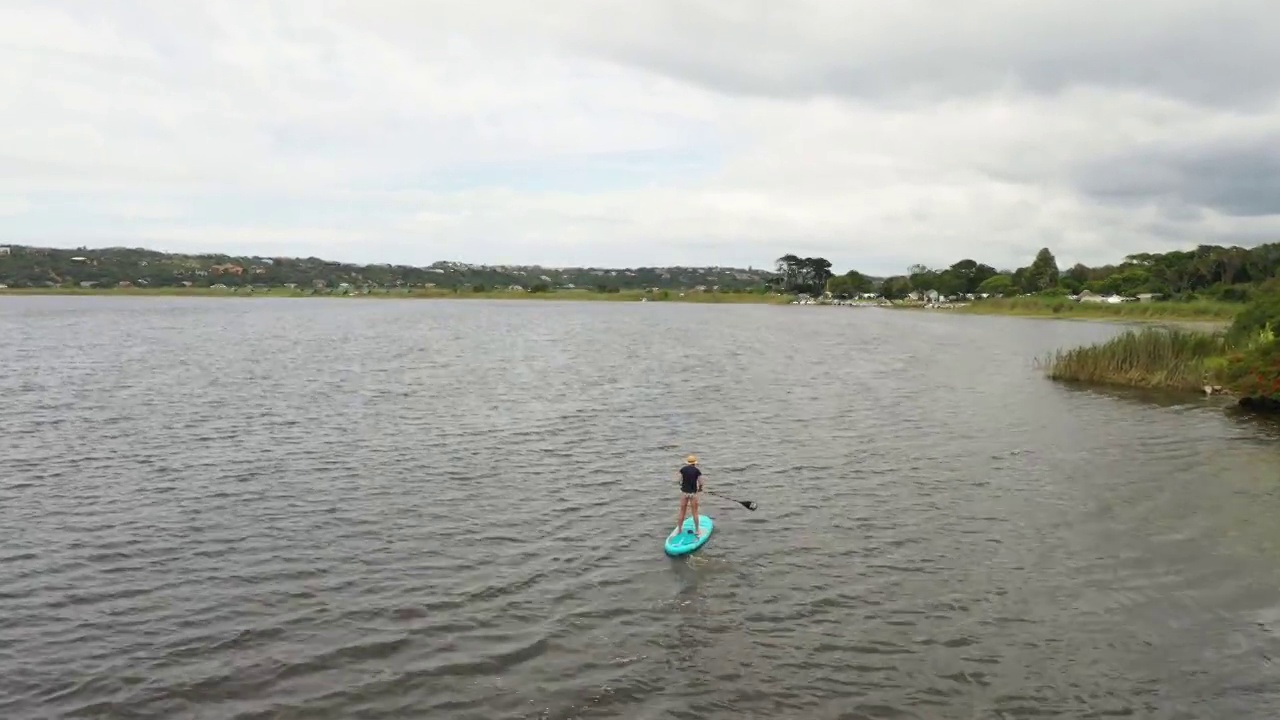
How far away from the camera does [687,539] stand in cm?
2148

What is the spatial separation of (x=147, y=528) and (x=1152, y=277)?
199911mm

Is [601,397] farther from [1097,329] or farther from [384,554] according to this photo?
[1097,329]

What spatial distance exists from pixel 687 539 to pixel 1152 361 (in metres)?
41.2

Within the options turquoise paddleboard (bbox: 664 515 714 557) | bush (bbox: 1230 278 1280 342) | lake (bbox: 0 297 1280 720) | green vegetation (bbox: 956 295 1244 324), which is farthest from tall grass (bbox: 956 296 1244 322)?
turquoise paddleboard (bbox: 664 515 714 557)

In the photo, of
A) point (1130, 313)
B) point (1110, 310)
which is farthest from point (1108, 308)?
point (1130, 313)

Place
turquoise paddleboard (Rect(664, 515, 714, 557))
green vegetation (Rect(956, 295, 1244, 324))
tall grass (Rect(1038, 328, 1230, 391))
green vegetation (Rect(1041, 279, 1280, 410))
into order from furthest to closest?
green vegetation (Rect(956, 295, 1244, 324)) → tall grass (Rect(1038, 328, 1230, 391)) → green vegetation (Rect(1041, 279, 1280, 410)) → turquoise paddleboard (Rect(664, 515, 714, 557))

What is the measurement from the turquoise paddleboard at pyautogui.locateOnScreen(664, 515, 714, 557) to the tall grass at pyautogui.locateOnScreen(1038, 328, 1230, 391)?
127 feet

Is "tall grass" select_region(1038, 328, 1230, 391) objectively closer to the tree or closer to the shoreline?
the shoreline

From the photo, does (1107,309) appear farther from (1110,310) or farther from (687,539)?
(687,539)

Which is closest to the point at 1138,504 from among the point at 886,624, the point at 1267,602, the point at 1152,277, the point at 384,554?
the point at 1267,602

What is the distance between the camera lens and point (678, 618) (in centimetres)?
1745

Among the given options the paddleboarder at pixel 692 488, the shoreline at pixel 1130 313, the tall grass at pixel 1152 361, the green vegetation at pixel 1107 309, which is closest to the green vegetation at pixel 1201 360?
the tall grass at pixel 1152 361

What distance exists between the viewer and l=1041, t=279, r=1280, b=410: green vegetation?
41469mm

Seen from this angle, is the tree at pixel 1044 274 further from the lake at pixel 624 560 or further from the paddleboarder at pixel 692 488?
the paddleboarder at pixel 692 488
